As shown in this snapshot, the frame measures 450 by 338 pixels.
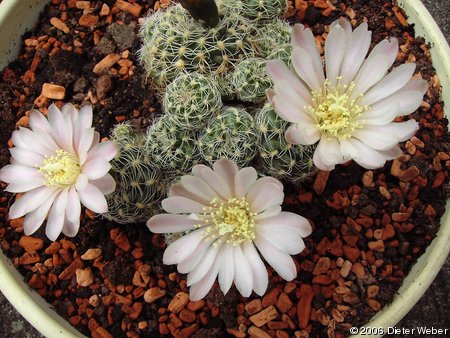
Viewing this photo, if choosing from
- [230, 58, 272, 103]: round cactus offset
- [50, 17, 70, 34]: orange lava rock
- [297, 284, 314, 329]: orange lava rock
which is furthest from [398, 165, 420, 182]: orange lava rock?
[50, 17, 70, 34]: orange lava rock

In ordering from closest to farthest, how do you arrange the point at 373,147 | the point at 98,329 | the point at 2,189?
the point at 373,147 < the point at 98,329 < the point at 2,189

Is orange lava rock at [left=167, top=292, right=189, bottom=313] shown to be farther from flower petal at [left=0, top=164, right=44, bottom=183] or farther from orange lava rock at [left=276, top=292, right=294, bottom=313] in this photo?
flower petal at [left=0, top=164, right=44, bottom=183]

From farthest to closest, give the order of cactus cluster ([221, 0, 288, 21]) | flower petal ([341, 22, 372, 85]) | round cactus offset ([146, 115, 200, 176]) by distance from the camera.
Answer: cactus cluster ([221, 0, 288, 21]) → round cactus offset ([146, 115, 200, 176]) → flower petal ([341, 22, 372, 85])

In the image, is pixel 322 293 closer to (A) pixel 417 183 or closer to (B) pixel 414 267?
(B) pixel 414 267

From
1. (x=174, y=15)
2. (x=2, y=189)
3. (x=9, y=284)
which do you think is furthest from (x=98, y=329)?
(x=174, y=15)

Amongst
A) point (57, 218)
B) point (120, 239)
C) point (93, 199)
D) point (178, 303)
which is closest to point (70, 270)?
point (120, 239)
